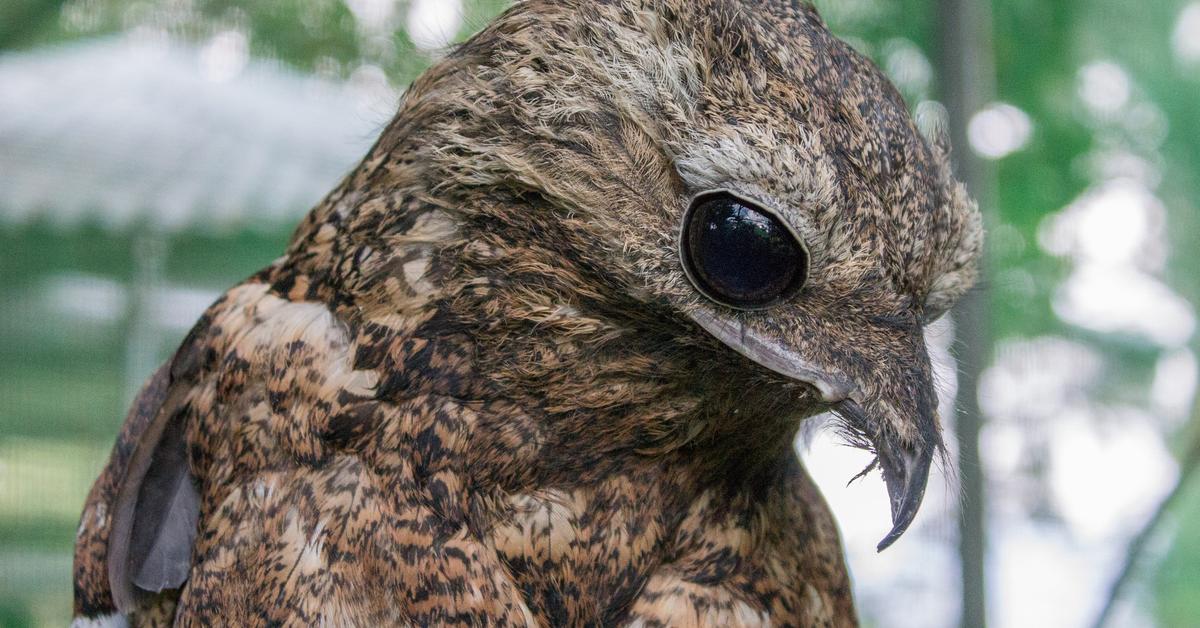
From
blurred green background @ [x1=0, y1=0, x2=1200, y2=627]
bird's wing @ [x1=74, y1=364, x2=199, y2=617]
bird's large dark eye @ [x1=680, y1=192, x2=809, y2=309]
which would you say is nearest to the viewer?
bird's large dark eye @ [x1=680, y1=192, x2=809, y2=309]

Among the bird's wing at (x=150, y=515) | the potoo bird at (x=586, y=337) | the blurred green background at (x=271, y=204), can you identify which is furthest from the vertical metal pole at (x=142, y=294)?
the potoo bird at (x=586, y=337)

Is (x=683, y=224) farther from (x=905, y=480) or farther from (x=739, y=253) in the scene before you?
(x=905, y=480)

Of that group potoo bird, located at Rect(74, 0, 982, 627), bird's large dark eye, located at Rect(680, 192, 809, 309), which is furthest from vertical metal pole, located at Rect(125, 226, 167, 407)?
bird's large dark eye, located at Rect(680, 192, 809, 309)

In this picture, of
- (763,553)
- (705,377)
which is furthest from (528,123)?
(763,553)

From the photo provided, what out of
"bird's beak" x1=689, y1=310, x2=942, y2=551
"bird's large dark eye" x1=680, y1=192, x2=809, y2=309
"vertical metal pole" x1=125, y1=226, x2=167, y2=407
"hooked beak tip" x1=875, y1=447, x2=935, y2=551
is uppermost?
"bird's large dark eye" x1=680, y1=192, x2=809, y2=309

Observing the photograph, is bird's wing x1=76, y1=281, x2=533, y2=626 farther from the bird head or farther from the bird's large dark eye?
the bird's large dark eye

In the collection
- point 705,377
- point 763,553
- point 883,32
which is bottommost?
point 763,553

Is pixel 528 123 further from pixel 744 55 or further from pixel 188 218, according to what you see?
pixel 188 218
